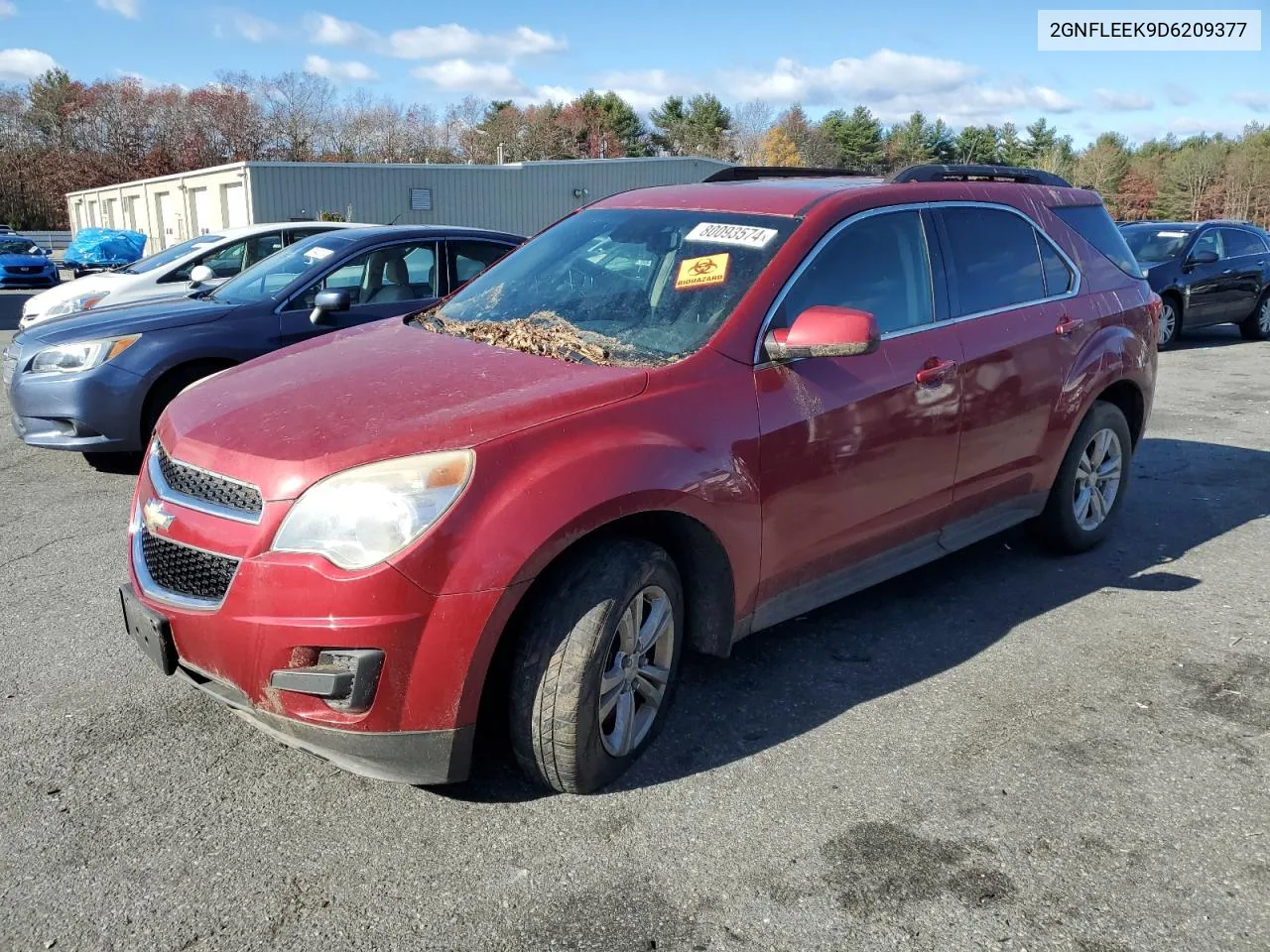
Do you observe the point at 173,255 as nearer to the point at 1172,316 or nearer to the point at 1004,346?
the point at 1004,346

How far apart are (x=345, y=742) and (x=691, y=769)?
42.9 inches

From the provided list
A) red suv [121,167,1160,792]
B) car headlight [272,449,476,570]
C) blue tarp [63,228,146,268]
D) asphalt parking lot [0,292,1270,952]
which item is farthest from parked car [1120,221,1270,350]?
blue tarp [63,228,146,268]

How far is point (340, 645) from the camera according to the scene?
102 inches

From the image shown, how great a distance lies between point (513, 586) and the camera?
2.67 metres

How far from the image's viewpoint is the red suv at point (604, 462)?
2631mm

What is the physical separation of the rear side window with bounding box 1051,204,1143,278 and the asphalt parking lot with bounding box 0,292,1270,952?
1.87 meters

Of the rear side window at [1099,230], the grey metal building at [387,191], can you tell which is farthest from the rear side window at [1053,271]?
the grey metal building at [387,191]

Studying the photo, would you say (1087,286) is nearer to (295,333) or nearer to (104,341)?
(295,333)

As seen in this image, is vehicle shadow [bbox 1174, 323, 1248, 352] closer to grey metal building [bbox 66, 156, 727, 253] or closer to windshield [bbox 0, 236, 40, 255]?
grey metal building [bbox 66, 156, 727, 253]

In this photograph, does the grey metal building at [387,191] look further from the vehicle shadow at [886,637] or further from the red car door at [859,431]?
the red car door at [859,431]

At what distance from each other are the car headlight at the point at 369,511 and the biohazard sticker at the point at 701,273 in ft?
4.30

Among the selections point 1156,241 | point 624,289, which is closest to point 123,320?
point 624,289

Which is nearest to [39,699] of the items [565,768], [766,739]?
[565,768]

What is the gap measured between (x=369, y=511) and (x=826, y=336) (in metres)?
1.54
